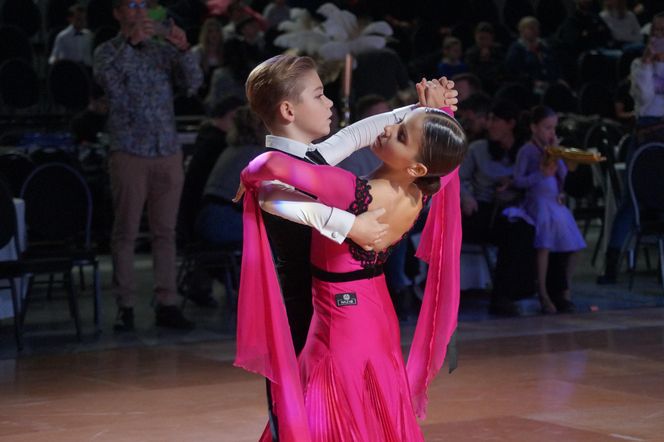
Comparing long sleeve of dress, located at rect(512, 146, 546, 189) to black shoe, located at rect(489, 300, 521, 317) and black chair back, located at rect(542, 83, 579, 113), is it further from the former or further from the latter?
black chair back, located at rect(542, 83, 579, 113)

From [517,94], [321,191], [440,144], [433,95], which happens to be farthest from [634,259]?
[321,191]

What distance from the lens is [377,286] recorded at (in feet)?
10.3

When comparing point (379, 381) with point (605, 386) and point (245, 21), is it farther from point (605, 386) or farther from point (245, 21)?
point (245, 21)

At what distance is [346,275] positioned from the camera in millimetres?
3076

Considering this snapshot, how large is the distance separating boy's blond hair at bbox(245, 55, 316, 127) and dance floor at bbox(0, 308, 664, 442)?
1687 millimetres

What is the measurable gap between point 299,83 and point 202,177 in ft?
14.8

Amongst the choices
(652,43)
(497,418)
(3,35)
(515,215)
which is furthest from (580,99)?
(497,418)

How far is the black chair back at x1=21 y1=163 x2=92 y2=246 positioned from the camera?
7125 mm

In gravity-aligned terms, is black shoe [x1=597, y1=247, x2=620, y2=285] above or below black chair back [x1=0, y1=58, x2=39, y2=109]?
below

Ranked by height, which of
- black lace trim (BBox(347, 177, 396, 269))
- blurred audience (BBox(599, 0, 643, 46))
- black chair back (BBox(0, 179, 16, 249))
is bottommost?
black chair back (BBox(0, 179, 16, 249))

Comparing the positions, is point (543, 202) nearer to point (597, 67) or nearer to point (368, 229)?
point (368, 229)

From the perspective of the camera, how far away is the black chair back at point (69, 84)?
11.4 meters

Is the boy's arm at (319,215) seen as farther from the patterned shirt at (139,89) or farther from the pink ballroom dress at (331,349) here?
the patterned shirt at (139,89)

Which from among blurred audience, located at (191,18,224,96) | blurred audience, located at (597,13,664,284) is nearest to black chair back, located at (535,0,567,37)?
blurred audience, located at (191,18,224,96)
